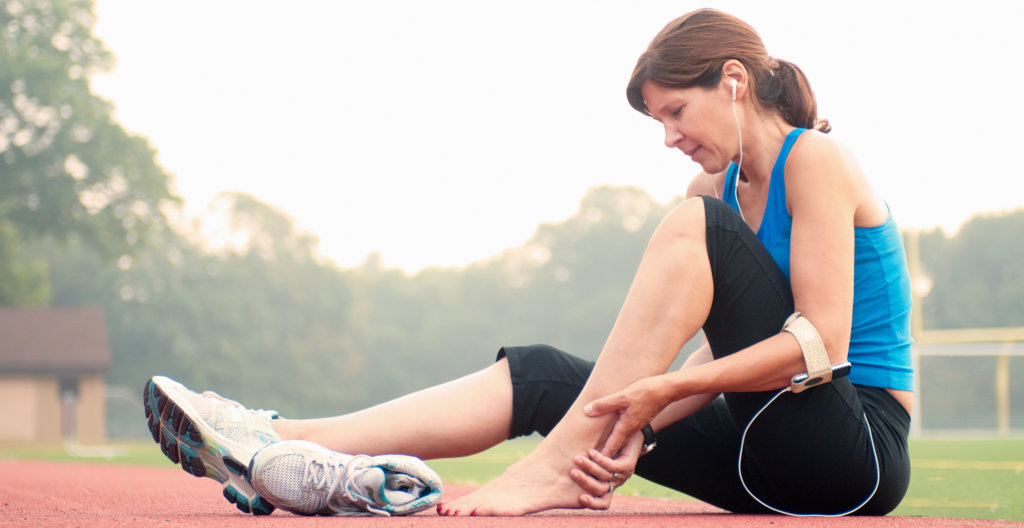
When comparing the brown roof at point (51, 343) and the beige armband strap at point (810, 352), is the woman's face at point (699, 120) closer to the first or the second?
the beige armband strap at point (810, 352)

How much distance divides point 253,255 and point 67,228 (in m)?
19.6

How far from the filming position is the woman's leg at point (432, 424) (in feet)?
7.15

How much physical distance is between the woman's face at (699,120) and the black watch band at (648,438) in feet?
1.97

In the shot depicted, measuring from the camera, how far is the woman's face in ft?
7.25

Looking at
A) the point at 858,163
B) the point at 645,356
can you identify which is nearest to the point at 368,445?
the point at 645,356

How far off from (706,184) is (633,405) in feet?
2.55

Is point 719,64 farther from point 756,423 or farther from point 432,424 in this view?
point 432,424

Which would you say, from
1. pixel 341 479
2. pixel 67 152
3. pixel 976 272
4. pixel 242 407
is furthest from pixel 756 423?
pixel 976 272

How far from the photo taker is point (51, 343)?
27.7 metres

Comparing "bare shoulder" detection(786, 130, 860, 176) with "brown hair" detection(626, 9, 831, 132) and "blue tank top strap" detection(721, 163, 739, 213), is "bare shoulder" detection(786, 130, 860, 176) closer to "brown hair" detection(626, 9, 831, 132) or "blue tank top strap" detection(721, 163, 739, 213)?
"brown hair" detection(626, 9, 831, 132)

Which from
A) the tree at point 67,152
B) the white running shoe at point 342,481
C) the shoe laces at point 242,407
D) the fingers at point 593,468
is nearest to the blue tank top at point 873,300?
the fingers at point 593,468

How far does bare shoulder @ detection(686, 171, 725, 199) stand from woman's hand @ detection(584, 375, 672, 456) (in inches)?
26.5

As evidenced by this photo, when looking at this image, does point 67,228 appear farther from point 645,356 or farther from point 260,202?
point 645,356

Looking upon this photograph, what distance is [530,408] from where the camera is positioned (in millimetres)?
2195
